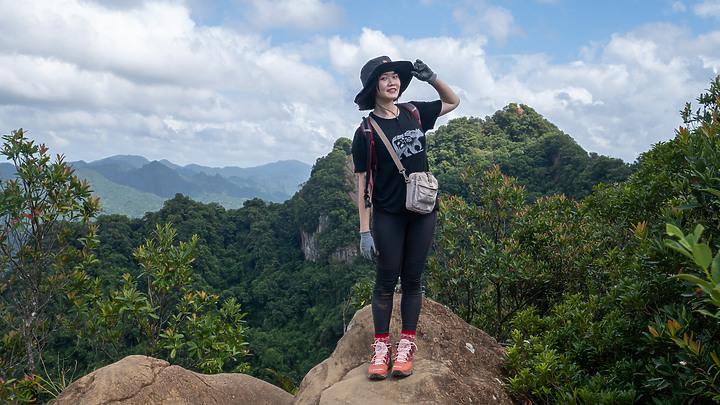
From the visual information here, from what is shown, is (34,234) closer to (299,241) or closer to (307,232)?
(307,232)

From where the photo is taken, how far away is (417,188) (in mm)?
2744

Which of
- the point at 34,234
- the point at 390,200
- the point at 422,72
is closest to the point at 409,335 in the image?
the point at 390,200

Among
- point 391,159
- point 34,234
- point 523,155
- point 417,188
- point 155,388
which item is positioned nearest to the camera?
point 417,188

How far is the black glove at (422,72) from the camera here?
9.82 feet

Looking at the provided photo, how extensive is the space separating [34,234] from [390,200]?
3432 mm

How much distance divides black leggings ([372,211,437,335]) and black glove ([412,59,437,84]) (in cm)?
89

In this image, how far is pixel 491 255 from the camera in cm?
439

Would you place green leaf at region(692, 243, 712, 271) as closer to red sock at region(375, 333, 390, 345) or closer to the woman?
the woman

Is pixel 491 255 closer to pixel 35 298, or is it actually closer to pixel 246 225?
pixel 35 298

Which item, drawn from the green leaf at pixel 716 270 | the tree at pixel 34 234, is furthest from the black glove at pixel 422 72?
the tree at pixel 34 234

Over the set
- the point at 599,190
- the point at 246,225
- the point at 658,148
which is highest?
the point at 658,148

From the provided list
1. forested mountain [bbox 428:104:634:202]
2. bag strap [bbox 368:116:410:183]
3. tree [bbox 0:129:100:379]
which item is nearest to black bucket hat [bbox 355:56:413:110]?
bag strap [bbox 368:116:410:183]

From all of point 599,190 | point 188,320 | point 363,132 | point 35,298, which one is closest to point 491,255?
point 599,190

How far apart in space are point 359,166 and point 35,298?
330cm
